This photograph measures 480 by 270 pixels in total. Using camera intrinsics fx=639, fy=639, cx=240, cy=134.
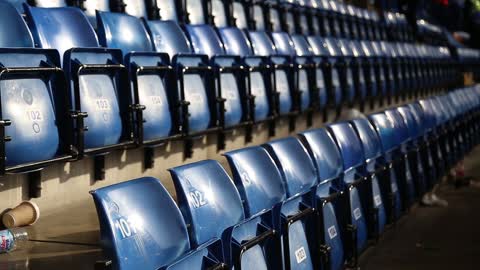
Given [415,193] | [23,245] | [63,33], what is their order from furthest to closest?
[415,193]
[63,33]
[23,245]

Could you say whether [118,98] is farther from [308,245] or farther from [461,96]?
[461,96]

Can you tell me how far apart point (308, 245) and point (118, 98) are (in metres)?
0.41

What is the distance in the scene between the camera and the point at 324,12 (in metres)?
2.65

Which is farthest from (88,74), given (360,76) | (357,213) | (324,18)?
(324,18)

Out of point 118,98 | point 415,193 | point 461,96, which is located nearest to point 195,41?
point 118,98

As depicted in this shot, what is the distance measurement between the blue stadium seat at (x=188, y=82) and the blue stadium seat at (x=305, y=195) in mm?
266

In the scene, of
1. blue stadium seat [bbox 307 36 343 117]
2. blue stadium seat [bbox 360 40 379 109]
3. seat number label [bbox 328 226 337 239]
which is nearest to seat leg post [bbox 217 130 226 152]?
seat number label [bbox 328 226 337 239]

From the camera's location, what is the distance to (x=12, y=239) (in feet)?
2.54

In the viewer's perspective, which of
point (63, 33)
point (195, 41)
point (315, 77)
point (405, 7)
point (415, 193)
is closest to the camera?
point (63, 33)

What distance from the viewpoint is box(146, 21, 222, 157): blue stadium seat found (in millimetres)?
1191

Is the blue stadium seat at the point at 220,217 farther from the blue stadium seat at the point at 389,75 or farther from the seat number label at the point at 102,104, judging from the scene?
the blue stadium seat at the point at 389,75

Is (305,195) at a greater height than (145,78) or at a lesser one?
lesser

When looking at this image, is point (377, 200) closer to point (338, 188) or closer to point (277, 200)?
point (338, 188)

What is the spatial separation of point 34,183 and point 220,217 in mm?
297
